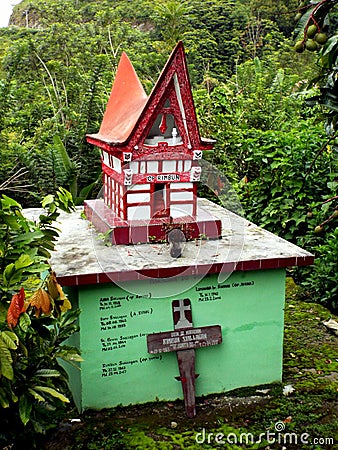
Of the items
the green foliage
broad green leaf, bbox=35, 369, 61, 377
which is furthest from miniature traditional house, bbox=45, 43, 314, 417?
broad green leaf, bbox=35, 369, 61, 377

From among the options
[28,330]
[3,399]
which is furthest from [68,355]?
[3,399]

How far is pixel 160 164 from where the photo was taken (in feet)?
14.3

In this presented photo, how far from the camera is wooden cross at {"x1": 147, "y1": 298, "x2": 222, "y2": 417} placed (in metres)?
3.97

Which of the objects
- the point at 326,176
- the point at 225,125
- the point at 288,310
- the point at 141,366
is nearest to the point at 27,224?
the point at 141,366

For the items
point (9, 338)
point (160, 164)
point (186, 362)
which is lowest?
point (186, 362)

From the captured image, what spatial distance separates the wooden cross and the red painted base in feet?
1.99

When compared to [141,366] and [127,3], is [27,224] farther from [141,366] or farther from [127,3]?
[127,3]

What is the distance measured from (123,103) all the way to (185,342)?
7.41 feet

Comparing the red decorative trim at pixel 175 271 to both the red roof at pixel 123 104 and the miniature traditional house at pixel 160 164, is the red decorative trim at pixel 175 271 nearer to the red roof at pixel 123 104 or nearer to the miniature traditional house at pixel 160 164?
the miniature traditional house at pixel 160 164

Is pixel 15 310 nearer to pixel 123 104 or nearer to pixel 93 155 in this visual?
pixel 123 104

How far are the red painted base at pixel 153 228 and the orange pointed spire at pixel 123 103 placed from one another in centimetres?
70

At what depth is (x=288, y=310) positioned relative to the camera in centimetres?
592

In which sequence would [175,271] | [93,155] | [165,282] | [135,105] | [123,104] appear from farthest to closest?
[93,155]
[123,104]
[135,105]
[165,282]
[175,271]

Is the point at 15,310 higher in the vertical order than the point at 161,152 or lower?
lower
